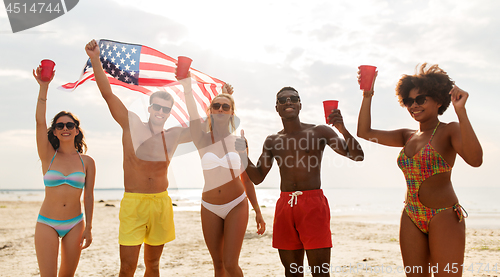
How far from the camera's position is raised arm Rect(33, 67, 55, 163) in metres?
4.40

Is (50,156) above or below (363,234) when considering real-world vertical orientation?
above

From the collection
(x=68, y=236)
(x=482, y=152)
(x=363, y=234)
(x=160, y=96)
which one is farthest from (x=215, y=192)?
(x=363, y=234)

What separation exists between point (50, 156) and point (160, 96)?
70.7 inches

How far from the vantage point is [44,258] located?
4.12 metres

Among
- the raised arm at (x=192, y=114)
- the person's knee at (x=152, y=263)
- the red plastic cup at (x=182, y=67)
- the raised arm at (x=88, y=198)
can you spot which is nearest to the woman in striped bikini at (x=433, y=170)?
the raised arm at (x=192, y=114)

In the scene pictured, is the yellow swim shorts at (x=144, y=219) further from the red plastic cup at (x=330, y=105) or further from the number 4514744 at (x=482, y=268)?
the number 4514744 at (x=482, y=268)

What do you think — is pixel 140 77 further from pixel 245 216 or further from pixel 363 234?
pixel 363 234

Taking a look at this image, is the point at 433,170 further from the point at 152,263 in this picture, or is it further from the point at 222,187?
the point at 152,263

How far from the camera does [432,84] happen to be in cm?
351

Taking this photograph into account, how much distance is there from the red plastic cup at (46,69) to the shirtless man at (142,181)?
0.64 metres

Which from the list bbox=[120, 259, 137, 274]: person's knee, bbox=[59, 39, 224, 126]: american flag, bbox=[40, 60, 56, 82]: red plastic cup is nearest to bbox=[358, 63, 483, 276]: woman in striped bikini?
bbox=[120, 259, 137, 274]: person's knee

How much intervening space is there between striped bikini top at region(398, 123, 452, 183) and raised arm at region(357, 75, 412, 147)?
0.38 metres

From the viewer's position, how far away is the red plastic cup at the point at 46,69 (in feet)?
14.6

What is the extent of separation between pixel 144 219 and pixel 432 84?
3.81 metres
